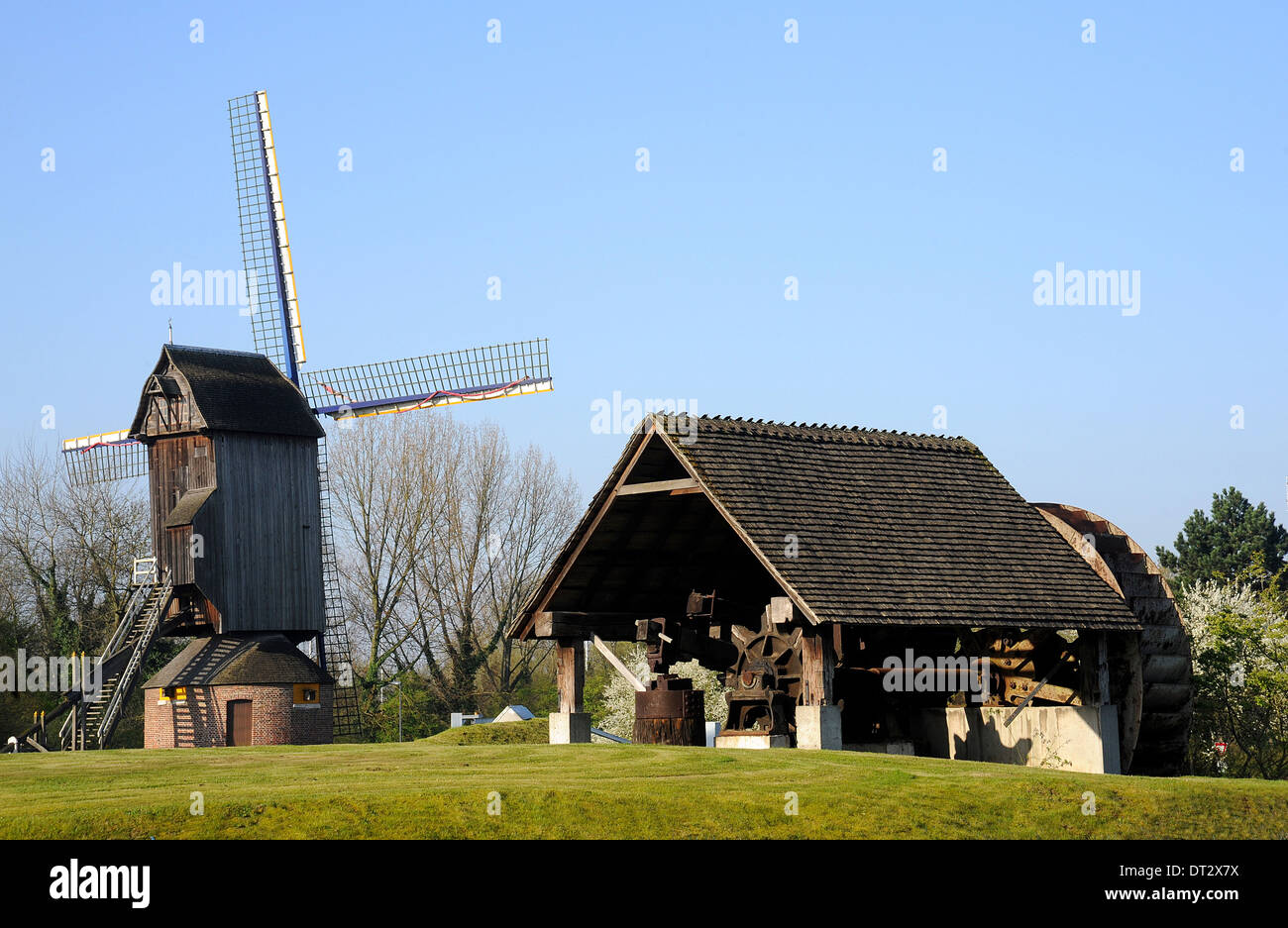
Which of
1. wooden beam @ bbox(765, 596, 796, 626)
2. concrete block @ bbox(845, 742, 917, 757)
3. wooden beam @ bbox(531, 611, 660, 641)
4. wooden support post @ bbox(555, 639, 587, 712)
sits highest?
wooden beam @ bbox(765, 596, 796, 626)

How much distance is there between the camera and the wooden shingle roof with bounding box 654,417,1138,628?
24625 millimetres

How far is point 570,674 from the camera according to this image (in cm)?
2869

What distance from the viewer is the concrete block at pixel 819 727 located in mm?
23828

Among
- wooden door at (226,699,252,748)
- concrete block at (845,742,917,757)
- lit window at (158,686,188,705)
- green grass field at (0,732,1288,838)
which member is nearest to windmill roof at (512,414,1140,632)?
green grass field at (0,732,1288,838)

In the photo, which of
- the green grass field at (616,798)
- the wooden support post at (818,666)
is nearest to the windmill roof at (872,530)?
the wooden support post at (818,666)

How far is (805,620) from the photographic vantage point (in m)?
25.6

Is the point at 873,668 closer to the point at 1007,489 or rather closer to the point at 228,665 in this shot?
the point at 1007,489

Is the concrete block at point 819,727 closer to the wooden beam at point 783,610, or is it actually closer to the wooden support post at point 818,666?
the wooden support post at point 818,666

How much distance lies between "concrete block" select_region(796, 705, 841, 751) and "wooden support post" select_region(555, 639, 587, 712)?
554 centimetres

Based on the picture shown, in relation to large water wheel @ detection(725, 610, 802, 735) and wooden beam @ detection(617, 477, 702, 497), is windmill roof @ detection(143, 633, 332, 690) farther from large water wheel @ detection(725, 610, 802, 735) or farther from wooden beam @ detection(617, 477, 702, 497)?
wooden beam @ detection(617, 477, 702, 497)

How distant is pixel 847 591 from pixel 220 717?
2888 centimetres

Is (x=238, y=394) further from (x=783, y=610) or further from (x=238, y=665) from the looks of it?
(x=783, y=610)
